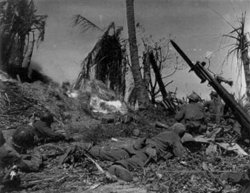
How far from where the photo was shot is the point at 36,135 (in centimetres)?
1108

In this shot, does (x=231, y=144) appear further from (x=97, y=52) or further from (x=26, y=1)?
(x=26, y=1)

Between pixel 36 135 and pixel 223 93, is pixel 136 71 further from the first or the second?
pixel 223 93

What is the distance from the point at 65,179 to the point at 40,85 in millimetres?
10916

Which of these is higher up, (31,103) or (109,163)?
(31,103)

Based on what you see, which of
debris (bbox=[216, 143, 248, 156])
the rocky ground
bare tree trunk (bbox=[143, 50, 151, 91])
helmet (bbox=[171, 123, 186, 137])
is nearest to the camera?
the rocky ground

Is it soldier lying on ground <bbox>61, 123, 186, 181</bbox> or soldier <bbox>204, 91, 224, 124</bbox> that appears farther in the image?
soldier <bbox>204, 91, 224, 124</bbox>

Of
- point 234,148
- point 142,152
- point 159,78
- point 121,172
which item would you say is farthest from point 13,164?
point 159,78

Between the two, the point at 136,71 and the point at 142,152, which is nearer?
the point at 142,152

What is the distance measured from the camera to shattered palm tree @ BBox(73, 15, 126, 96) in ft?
59.4

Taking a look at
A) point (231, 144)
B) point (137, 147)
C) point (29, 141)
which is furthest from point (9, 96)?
point (231, 144)

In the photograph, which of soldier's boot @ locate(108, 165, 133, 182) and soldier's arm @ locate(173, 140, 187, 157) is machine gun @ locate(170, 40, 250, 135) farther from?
soldier's boot @ locate(108, 165, 133, 182)

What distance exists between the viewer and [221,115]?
13188 millimetres

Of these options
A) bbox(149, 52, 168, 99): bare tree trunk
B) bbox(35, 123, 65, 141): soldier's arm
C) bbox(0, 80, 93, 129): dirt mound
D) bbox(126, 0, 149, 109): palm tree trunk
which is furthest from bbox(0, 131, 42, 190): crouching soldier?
bbox(149, 52, 168, 99): bare tree trunk

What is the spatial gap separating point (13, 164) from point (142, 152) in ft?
8.95
